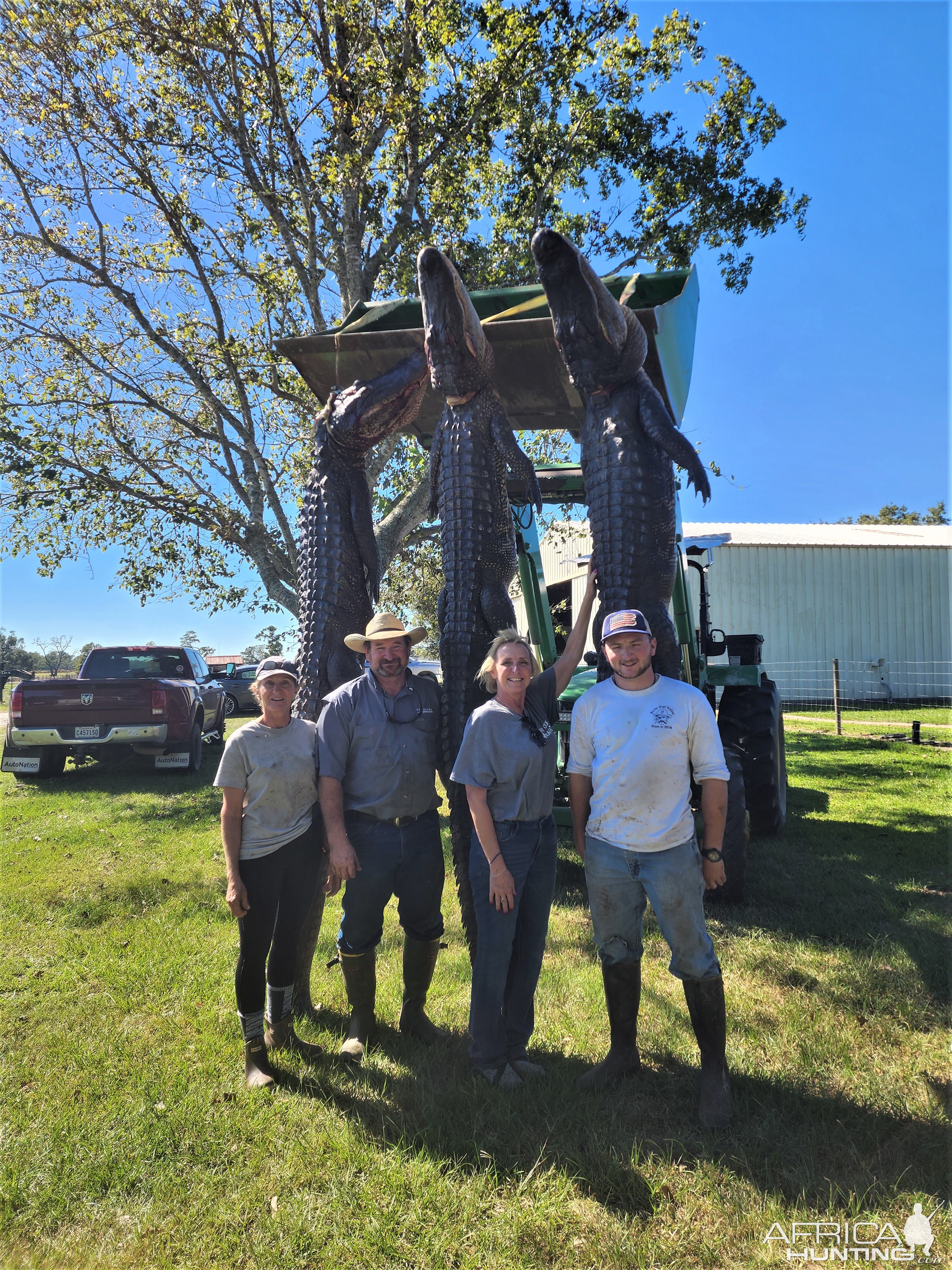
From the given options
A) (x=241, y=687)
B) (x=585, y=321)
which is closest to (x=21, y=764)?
(x=585, y=321)

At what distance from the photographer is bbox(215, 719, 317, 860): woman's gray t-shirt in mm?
3240

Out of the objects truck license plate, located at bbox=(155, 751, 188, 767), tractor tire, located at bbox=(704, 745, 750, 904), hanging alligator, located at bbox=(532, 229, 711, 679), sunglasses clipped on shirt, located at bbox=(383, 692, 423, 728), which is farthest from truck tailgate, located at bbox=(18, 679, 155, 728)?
hanging alligator, located at bbox=(532, 229, 711, 679)

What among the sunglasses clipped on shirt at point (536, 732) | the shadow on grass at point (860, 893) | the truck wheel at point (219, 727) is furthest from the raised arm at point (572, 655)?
the truck wheel at point (219, 727)

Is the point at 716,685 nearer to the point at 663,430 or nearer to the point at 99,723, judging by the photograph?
the point at 663,430

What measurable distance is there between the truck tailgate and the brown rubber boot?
8.02 meters

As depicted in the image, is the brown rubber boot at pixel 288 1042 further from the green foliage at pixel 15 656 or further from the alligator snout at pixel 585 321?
the green foliage at pixel 15 656

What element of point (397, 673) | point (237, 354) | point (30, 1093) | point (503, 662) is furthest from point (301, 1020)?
point (237, 354)

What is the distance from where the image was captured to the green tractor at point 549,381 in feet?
12.7

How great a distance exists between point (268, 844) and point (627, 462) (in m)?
2.42

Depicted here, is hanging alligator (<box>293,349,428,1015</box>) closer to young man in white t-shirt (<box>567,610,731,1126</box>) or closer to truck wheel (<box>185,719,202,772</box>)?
young man in white t-shirt (<box>567,610,731,1126</box>)

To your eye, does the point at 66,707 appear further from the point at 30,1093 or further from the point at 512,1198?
the point at 512,1198

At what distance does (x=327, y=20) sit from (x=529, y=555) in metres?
8.45

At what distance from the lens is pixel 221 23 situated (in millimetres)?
8734

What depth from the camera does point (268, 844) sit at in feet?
10.7
